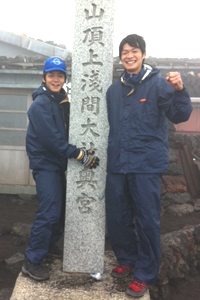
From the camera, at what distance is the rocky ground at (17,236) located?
4.72 m

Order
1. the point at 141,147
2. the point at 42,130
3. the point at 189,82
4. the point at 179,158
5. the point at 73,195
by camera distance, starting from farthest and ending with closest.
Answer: the point at 189,82, the point at 179,158, the point at 73,195, the point at 42,130, the point at 141,147

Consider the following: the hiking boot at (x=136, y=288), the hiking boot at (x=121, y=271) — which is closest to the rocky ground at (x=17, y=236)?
the hiking boot at (x=121, y=271)

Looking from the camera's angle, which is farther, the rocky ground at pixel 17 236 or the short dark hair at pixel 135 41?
the rocky ground at pixel 17 236

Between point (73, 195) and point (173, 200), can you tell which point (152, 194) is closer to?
point (73, 195)

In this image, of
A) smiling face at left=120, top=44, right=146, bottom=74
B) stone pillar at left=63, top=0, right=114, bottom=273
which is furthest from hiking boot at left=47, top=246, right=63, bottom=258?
smiling face at left=120, top=44, right=146, bottom=74

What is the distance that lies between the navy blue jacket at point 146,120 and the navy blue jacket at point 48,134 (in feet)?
1.85

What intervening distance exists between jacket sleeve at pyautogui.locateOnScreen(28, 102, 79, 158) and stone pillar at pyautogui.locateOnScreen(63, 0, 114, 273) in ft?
0.75

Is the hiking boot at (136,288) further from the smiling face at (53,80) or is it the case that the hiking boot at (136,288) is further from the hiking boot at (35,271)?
the smiling face at (53,80)

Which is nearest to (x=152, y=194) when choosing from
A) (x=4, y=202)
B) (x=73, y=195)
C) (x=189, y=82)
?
(x=73, y=195)

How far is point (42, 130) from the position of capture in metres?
3.53

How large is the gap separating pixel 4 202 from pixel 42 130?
19.0 ft

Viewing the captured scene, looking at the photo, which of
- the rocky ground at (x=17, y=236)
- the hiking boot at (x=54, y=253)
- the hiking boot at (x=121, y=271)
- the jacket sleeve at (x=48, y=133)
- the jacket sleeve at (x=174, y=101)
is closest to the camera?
the jacket sleeve at (x=174, y=101)

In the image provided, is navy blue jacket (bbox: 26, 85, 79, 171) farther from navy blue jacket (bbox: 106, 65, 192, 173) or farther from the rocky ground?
the rocky ground

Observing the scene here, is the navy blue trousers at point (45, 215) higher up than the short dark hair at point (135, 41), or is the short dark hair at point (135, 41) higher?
the short dark hair at point (135, 41)
